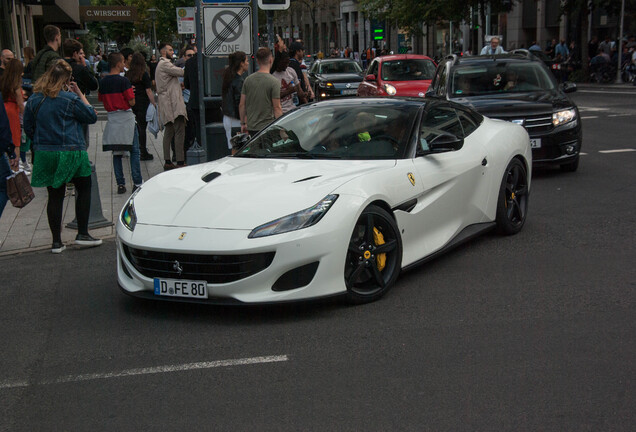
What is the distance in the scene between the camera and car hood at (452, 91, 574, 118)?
1133 cm

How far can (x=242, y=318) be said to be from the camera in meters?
5.51

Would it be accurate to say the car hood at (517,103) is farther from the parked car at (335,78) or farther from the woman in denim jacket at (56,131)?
the parked car at (335,78)

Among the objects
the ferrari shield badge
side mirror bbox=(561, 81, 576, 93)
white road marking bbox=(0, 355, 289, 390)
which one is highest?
side mirror bbox=(561, 81, 576, 93)

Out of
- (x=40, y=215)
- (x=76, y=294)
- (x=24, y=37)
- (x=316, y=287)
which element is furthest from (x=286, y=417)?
(x=24, y=37)

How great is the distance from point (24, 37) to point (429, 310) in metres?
30.9

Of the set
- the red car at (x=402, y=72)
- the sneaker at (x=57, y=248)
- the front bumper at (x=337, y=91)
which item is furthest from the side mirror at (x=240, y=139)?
the front bumper at (x=337, y=91)

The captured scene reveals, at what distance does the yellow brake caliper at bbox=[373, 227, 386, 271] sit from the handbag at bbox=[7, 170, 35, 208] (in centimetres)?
374

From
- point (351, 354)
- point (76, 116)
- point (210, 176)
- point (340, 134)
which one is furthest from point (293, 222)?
point (76, 116)

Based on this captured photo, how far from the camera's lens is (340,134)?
6.65 meters

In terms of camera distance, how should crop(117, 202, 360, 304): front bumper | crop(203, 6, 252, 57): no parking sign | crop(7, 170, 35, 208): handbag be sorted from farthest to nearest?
crop(203, 6, 252, 57): no parking sign, crop(7, 170, 35, 208): handbag, crop(117, 202, 360, 304): front bumper

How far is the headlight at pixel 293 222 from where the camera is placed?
17.3 feet

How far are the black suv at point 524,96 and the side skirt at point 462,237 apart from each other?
4.13 meters

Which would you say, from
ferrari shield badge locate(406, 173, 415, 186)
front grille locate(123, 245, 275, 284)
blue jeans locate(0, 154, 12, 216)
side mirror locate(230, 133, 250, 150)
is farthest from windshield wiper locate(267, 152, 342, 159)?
blue jeans locate(0, 154, 12, 216)

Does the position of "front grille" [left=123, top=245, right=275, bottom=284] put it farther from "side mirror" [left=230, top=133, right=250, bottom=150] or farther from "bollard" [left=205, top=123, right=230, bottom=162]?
"bollard" [left=205, top=123, right=230, bottom=162]
